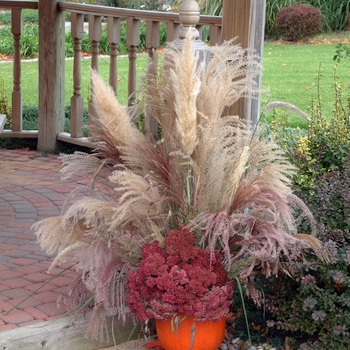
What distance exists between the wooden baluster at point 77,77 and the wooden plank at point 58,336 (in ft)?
10.9

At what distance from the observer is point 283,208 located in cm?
326

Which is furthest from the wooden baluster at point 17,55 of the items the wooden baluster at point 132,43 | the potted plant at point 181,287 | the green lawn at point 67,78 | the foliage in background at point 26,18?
the foliage in background at point 26,18

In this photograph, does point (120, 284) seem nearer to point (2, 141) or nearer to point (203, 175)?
point (203, 175)

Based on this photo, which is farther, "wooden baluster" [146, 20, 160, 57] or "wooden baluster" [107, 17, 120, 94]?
"wooden baluster" [107, 17, 120, 94]

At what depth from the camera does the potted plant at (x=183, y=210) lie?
3.18 m

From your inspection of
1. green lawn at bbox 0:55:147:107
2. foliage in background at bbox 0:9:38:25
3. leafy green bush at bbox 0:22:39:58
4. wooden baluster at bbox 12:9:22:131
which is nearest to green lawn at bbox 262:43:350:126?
green lawn at bbox 0:55:147:107

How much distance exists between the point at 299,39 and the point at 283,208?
1455 centimetres

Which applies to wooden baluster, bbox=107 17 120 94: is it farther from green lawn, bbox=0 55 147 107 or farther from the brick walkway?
green lawn, bbox=0 55 147 107

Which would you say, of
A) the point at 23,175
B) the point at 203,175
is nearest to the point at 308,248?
the point at 203,175

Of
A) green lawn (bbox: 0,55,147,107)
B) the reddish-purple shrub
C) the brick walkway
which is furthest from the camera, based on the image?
the reddish-purple shrub

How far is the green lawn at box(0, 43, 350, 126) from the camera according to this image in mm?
10172

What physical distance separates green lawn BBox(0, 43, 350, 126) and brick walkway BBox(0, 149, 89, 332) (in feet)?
9.53

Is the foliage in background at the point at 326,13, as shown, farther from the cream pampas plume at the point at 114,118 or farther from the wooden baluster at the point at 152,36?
the cream pampas plume at the point at 114,118

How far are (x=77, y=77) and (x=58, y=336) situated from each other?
142 inches
